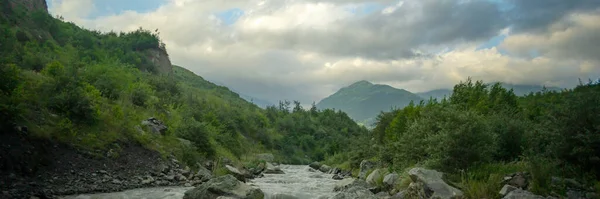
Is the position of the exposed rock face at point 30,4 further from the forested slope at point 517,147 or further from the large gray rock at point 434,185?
the large gray rock at point 434,185

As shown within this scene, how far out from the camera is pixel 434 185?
61.5 feet

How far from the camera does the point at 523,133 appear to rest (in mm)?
21906

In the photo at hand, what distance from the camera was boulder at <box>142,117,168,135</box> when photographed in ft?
113

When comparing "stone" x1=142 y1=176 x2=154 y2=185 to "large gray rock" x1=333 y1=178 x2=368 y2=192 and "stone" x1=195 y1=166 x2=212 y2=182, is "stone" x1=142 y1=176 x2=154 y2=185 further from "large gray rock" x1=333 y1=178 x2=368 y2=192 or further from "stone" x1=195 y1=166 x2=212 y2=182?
"large gray rock" x1=333 y1=178 x2=368 y2=192

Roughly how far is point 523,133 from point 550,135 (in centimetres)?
464

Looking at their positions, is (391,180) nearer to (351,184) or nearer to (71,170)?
(351,184)

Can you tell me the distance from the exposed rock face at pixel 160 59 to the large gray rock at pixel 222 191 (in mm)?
88229

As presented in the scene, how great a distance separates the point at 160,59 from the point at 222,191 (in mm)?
99937

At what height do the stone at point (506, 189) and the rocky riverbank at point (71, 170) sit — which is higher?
the rocky riverbank at point (71, 170)

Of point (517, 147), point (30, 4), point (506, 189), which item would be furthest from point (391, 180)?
point (30, 4)

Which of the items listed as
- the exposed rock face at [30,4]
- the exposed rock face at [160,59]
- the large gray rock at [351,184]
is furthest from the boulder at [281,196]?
the exposed rock face at [160,59]

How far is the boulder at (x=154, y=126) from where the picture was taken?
34562 mm

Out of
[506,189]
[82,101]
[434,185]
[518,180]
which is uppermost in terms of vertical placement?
[82,101]

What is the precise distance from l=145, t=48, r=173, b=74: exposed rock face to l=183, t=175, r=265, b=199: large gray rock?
8823 cm
